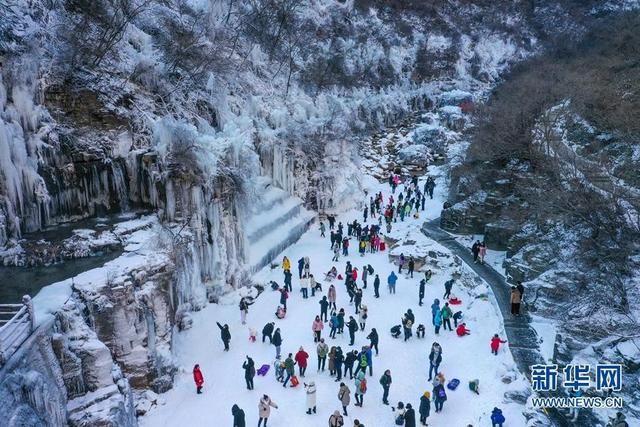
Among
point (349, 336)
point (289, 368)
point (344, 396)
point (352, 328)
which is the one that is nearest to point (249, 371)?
point (289, 368)

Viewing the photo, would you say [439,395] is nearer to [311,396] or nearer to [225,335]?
[311,396]

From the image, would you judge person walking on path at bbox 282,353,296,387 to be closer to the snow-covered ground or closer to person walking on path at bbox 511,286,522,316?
the snow-covered ground

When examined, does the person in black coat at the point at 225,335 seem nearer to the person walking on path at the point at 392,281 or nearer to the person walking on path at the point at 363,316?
the person walking on path at the point at 363,316

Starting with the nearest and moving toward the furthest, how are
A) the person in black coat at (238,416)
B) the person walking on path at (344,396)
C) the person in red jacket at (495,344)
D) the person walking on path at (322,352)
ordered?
the person in black coat at (238,416), the person walking on path at (344,396), the person walking on path at (322,352), the person in red jacket at (495,344)

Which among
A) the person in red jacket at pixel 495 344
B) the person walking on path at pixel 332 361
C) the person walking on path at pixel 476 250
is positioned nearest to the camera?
the person walking on path at pixel 332 361

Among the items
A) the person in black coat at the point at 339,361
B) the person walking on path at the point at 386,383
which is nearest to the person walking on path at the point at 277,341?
the person in black coat at the point at 339,361

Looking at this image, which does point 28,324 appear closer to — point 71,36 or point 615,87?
point 71,36

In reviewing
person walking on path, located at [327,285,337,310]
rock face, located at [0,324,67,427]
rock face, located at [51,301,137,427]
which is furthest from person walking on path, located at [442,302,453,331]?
rock face, located at [0,324,67,427]
